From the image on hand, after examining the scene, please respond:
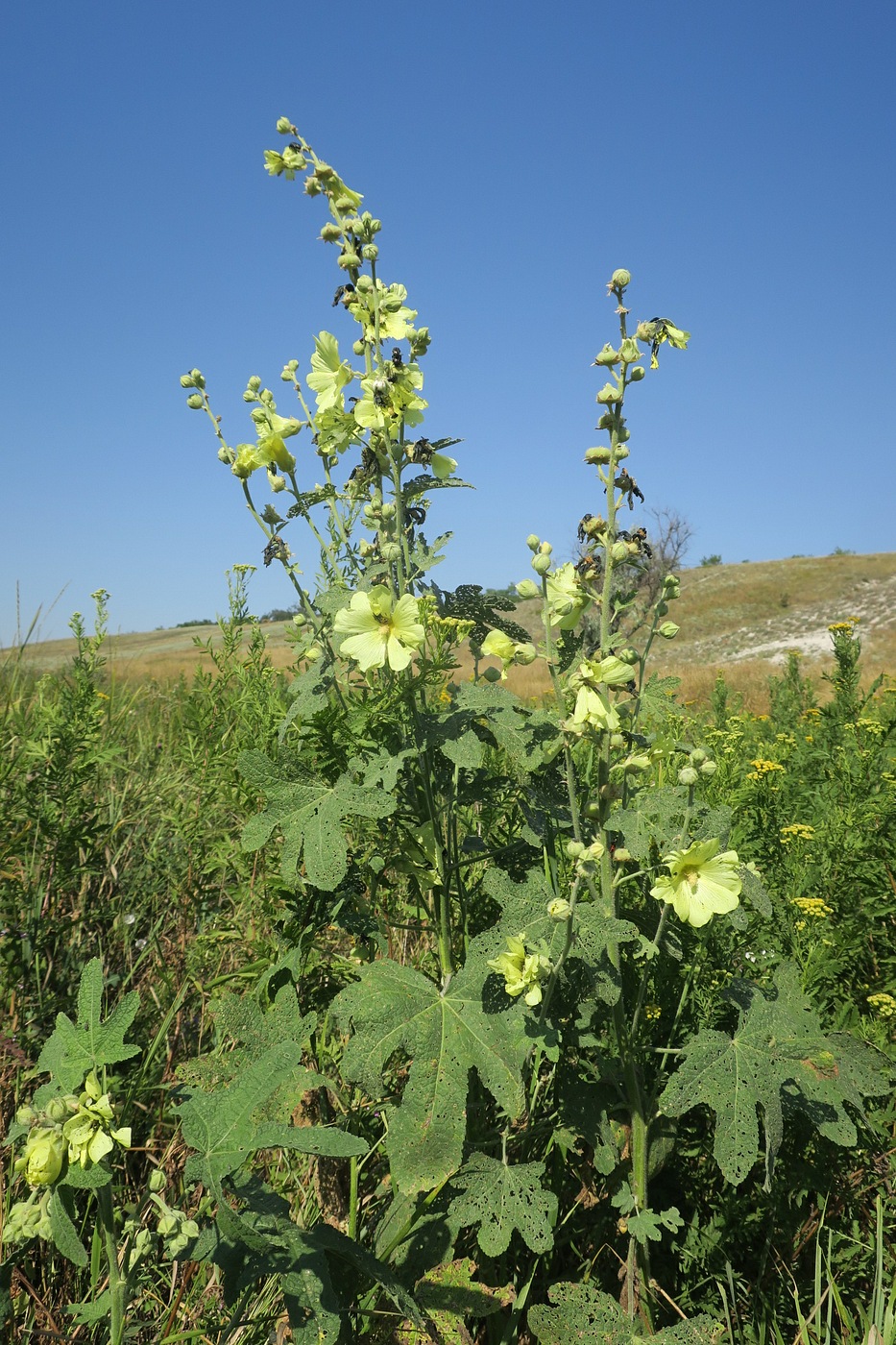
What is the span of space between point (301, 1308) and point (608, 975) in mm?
661

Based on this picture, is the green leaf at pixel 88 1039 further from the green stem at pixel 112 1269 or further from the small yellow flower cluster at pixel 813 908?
the small yellow flower cluster at pixel 813 908

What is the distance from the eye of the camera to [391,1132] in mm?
1334

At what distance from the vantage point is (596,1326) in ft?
4.40

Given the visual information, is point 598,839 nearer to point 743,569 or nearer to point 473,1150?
point 473,1150

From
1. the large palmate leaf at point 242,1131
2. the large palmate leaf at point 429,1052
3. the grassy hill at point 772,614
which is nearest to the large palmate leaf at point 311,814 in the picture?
the large palmate leaf at point 429,1052

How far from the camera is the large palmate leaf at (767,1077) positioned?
131 centimetres

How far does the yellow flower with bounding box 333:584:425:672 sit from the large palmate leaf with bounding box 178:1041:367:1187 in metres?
0.70

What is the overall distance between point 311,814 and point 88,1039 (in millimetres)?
659

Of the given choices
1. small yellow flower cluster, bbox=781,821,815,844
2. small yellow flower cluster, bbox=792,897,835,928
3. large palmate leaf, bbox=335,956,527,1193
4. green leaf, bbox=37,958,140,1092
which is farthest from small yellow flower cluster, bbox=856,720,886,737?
green leaf, bbox=37,958,140,1092

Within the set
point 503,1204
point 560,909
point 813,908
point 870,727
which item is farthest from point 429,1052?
point 870,727

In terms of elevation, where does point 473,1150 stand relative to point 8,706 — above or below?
below

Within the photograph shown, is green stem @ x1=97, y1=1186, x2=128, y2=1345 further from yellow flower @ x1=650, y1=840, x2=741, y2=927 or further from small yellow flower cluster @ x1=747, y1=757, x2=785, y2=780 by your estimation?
small yellow flower cluster @ x1=747, y1=757, x2=785, y2=780

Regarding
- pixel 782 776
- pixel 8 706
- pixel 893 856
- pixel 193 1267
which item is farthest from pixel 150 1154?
pixel 782 776

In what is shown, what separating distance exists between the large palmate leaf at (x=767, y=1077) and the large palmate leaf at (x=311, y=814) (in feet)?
2.37
